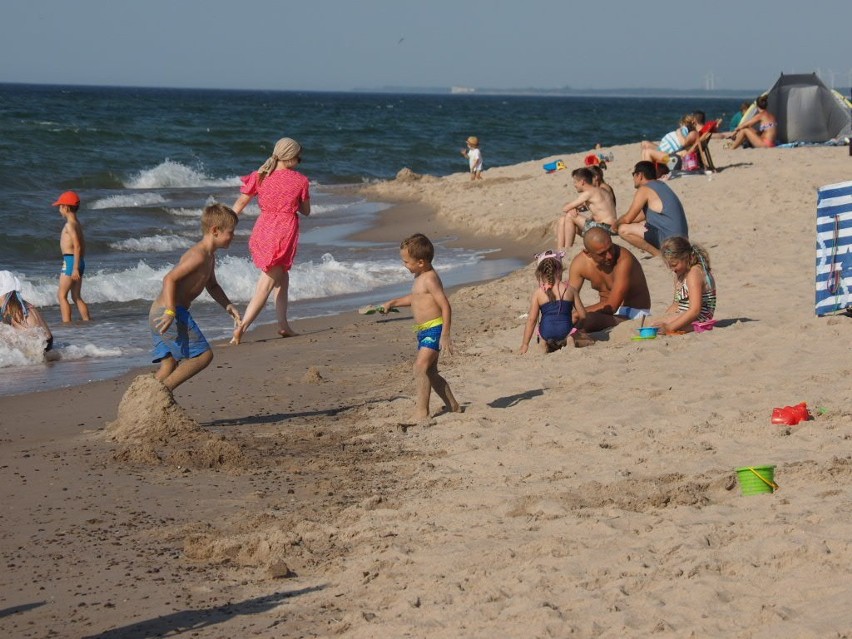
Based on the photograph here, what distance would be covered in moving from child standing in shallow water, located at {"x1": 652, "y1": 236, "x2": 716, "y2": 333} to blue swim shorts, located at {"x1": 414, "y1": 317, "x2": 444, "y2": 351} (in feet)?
7.19

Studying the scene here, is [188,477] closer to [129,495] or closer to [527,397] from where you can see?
[129,495]

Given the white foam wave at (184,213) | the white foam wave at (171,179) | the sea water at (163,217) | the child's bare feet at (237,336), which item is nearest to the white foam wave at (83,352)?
the sea water at (163,217)

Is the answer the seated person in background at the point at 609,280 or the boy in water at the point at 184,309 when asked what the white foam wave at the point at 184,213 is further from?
the boy in water at the point at 184,309

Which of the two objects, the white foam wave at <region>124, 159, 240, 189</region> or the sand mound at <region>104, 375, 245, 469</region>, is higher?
the white foam wave at <region>124, 159, 240, 189</region>

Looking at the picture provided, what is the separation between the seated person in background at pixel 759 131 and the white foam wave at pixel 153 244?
11.4m

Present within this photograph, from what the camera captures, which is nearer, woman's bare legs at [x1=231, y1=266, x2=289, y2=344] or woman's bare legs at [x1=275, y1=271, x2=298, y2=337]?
woman's bare legs at [x1=231, y1=266, x2=289, y2=344]

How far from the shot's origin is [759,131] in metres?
23.7

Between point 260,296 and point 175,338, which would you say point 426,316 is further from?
point 260,296

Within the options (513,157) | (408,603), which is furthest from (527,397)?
(513,157)

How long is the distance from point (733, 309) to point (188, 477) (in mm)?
5051

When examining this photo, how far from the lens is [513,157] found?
124 ft

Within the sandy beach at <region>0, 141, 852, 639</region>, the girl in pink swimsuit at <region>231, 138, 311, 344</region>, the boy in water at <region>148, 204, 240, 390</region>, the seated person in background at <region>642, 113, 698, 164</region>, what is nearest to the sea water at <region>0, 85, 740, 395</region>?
the girl in pink swimsuit at <region>231, 138, 311, 344</region>

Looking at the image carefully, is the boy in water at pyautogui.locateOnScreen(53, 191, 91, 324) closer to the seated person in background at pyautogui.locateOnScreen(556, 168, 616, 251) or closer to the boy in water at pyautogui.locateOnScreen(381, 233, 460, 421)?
the seated person in background at pyautogui.locateOnScreen(556, 168, 616, 251)

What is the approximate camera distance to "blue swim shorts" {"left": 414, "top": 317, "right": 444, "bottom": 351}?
A: 6785 mm
